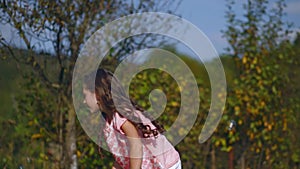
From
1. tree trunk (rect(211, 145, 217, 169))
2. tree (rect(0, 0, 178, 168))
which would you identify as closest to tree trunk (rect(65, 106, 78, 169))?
tree (rect(0, 0, 178, 168))

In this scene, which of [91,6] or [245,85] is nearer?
[91,6]

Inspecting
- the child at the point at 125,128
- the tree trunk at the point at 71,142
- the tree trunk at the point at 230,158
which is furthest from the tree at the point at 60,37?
the tree trunk at the point at 230,158

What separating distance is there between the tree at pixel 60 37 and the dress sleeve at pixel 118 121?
71.5 inches

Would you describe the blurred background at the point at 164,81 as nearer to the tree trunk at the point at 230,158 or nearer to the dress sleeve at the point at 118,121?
the tree trunk at the point at 230,158

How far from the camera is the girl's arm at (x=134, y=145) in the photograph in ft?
12.8

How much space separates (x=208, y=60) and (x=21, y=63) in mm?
1839

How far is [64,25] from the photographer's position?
568cm

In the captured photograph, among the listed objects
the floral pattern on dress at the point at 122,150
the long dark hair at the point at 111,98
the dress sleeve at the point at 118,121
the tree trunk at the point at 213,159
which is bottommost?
the tree trunk at the point at 213,159

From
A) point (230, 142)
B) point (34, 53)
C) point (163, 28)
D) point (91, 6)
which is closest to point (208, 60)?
point (163, 28)

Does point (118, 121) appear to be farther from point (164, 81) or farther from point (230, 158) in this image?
point (230, 158)

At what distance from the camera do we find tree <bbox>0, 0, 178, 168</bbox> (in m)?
5.50

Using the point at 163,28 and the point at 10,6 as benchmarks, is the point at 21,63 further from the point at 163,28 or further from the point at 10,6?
the point at 163,28

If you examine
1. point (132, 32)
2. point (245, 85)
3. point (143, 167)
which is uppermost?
point (132, 32)

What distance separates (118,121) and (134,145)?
0.66 feet
